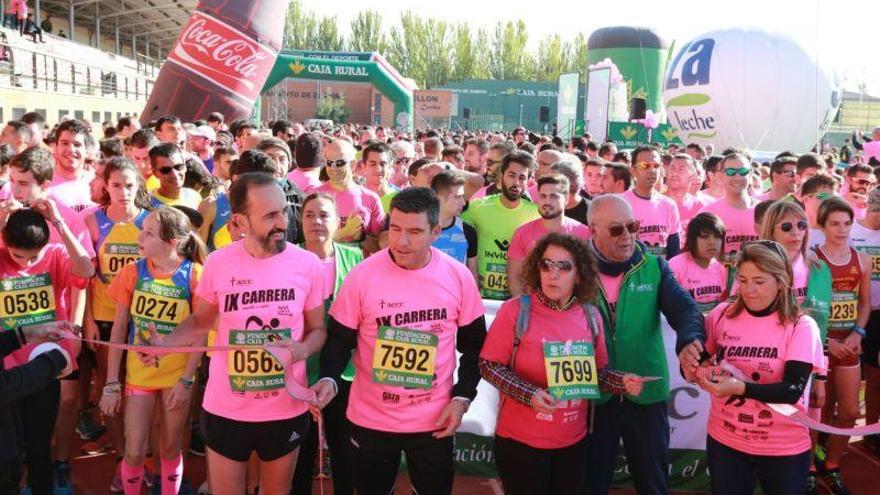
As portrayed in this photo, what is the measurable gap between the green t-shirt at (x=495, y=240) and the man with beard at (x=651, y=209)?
114 centimetres

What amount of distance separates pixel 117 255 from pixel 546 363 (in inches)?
111

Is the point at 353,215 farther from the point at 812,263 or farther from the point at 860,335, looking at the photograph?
the point at 860,335

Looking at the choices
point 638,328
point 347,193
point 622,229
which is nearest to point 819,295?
point 638,328

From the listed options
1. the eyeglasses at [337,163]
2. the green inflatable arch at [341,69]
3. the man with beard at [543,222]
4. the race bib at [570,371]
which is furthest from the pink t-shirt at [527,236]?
the green inflatable arch at [341,69]

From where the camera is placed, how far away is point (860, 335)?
16.4 ft

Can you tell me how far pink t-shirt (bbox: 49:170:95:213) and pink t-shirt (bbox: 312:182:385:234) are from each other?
5.80 feet

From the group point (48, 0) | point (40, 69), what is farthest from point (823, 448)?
point (48, 0)

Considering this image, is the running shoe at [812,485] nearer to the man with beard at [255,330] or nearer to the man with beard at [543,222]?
the man with beard at [543,222]

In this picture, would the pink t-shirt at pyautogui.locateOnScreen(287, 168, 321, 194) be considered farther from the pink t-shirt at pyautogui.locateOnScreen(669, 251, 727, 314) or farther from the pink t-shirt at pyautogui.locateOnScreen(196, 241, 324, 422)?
the pink t-shirt at pyautogui.locateOnScreen(669, 251, 727, 314)

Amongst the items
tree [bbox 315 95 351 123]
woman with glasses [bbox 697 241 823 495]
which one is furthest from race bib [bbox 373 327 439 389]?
tree [bbox 315 95 351 123]

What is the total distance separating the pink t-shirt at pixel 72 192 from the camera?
17.9 ft

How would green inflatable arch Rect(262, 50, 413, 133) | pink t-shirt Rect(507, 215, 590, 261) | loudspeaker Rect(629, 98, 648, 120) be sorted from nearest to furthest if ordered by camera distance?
pink t-shirt Rect(507, 215, 590, 261) → green inflatable arch Rect(262, 50, 413, 133) → loudspeaker Rect(629, 98, 648, 120)

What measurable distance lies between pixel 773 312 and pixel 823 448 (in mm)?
2320

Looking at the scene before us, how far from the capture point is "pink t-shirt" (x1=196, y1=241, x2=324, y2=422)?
326 cm
